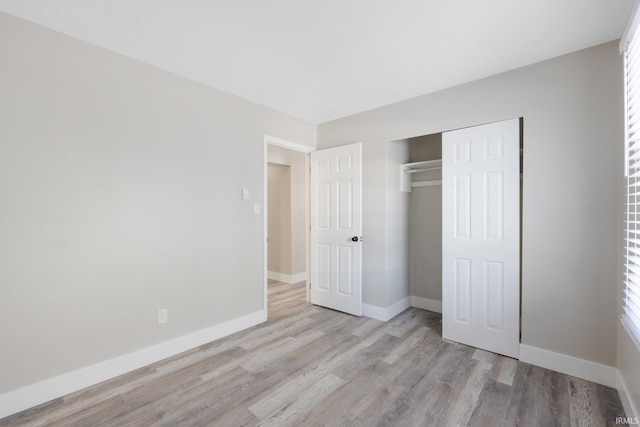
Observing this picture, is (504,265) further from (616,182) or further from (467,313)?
(616,182)

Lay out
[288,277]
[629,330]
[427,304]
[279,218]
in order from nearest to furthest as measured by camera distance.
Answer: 1. [629,330]
2. [427,304]
3. [288,277]
4. [279,218]

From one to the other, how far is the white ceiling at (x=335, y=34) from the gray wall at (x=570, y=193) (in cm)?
21

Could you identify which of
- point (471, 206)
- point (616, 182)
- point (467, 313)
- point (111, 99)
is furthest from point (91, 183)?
point (616, 182)

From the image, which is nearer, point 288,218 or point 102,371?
point 102,371

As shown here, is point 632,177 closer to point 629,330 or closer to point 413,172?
point 629,330

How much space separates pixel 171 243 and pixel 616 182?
3.62m

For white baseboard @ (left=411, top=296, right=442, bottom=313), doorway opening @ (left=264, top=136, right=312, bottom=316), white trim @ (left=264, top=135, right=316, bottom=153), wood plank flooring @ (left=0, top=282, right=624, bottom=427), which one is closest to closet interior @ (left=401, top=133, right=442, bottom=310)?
white baseboard @ (left=411, top=296, right=442, bottom=313)

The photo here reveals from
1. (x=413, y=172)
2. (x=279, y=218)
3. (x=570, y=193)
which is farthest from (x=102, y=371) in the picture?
(x=570, y=193)

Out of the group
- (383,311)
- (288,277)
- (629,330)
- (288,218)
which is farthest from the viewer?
(288,218)

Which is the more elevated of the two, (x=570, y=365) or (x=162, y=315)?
(x=162, y=315)

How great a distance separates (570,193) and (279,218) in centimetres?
424

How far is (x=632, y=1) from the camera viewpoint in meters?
1.64

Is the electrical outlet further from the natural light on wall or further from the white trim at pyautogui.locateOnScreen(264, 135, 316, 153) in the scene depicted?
the natural light on wall

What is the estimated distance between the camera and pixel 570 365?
2.17 m
